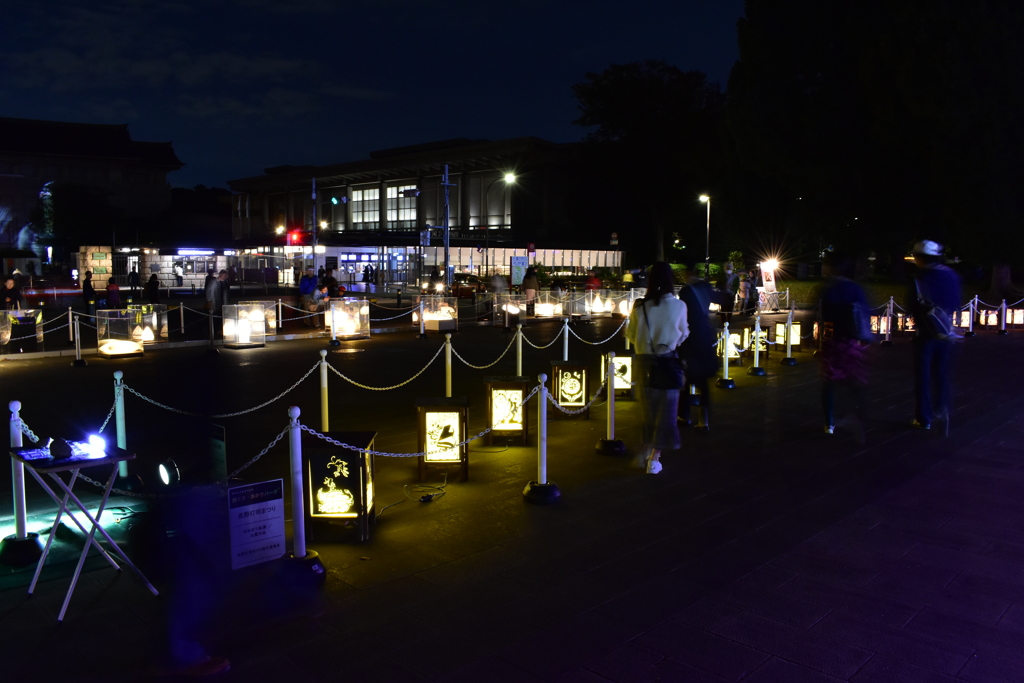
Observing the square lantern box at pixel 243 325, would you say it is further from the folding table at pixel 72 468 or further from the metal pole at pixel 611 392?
the folding table at pixel 72 468

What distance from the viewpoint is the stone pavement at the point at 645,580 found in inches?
145

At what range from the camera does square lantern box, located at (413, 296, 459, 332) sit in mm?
20875

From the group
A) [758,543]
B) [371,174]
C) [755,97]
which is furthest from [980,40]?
[371,174]

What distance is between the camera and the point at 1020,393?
36.2ft

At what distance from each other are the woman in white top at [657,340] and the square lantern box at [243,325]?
12.4 meters

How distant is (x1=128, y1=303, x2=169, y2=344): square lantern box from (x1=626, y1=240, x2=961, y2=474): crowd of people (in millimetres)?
12617

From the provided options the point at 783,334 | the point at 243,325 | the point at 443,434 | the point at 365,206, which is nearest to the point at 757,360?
the point at 783,334

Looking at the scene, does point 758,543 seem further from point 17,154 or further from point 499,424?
point 17,154

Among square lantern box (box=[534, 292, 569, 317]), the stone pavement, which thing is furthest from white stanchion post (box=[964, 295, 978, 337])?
the stone pavement

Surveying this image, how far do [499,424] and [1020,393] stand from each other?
825cm

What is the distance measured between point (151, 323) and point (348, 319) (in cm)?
448

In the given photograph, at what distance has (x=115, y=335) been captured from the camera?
15.2 metres

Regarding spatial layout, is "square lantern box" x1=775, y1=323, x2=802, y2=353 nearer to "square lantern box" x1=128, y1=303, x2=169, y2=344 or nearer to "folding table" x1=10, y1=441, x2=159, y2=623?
"square lantern box" x1=128, y1=303, x2=169, y2=344

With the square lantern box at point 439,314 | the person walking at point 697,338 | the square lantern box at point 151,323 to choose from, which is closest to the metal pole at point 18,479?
the person walking at point 697,338
